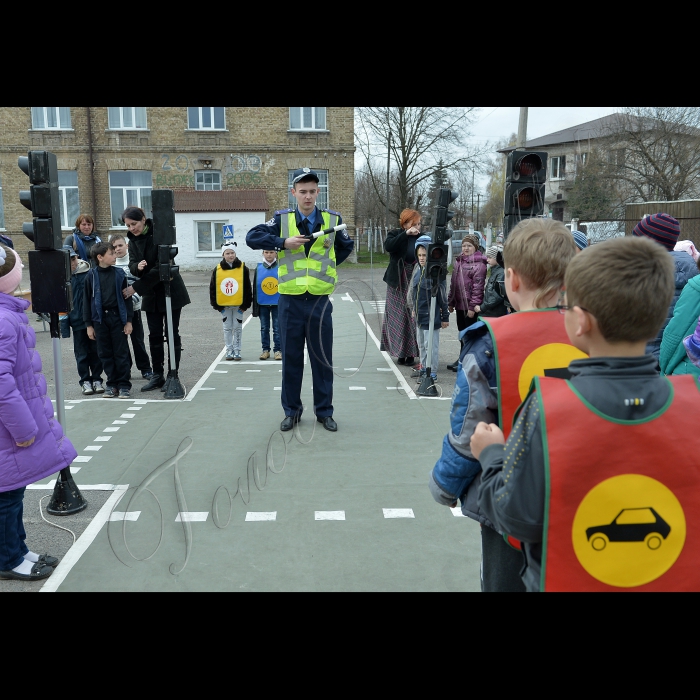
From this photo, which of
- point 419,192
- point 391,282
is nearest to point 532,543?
point 391,282

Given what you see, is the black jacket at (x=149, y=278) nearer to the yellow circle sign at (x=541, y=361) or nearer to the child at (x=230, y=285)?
the child at (x=230, y=285)

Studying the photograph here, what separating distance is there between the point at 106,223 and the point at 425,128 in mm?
15034

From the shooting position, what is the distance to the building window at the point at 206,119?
30.5m

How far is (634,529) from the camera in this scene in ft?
5.70

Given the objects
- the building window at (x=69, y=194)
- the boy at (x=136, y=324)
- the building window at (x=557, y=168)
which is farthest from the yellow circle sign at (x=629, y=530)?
the building window at (x=557, y=168)

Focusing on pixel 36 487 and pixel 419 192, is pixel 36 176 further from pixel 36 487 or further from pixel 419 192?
pixel 419 192

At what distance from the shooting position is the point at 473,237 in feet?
32.5

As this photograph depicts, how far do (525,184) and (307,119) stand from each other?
25894 mm

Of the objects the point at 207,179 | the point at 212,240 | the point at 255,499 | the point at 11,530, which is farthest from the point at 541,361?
the point at 207,179

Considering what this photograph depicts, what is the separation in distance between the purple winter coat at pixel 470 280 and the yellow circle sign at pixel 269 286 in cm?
273

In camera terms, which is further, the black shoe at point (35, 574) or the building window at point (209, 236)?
the building window at point (209, 236)

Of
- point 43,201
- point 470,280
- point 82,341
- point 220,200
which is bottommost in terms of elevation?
point 82,341

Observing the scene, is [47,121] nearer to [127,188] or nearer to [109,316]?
[127,188]

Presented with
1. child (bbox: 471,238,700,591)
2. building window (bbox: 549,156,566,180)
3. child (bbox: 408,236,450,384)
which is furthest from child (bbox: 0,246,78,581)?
building window (bbox: 549,156,566,180)
